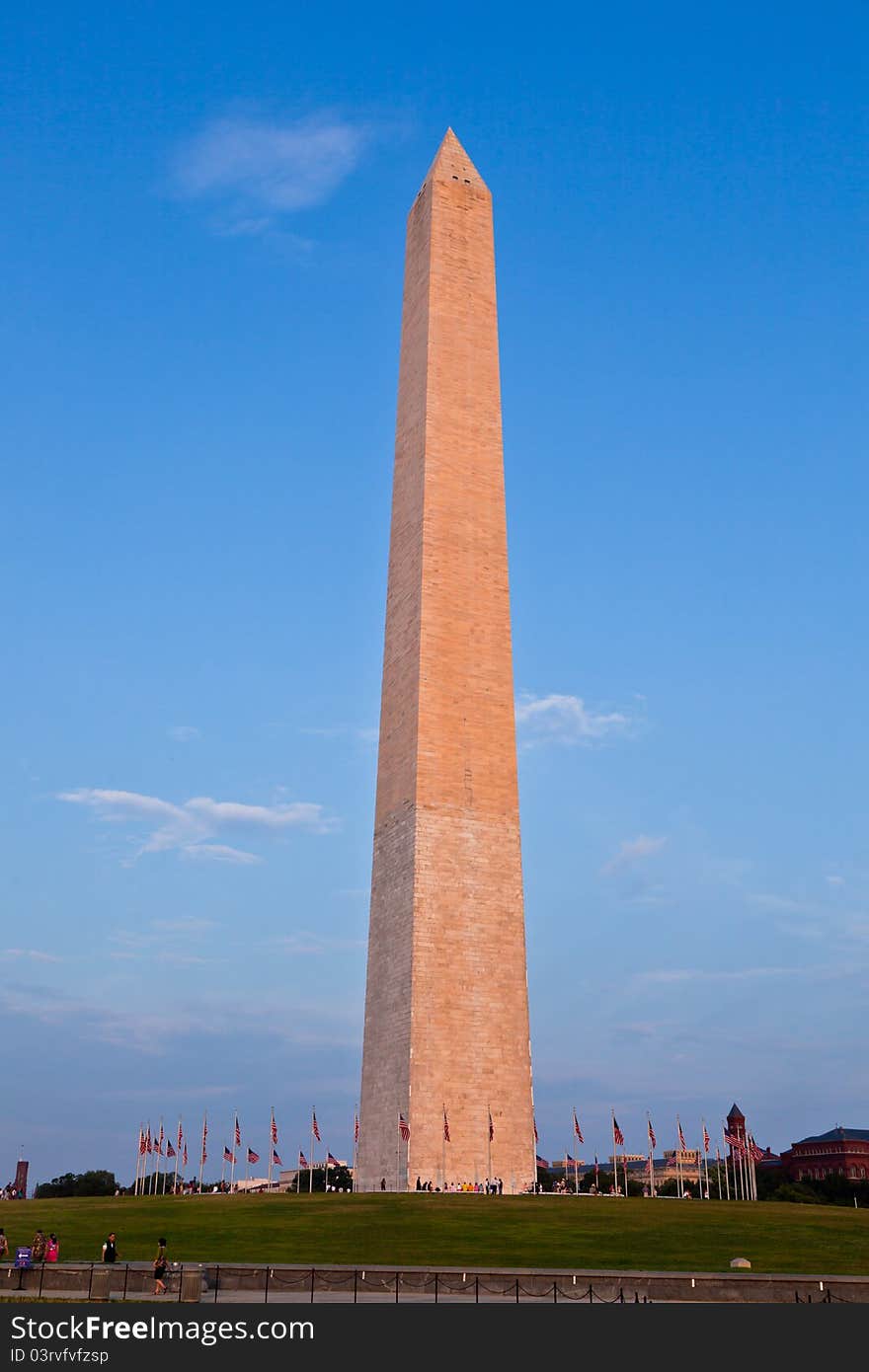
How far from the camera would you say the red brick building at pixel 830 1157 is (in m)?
113

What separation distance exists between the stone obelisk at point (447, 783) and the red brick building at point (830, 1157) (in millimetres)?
73606

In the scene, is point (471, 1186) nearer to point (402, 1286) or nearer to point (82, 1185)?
point (402, 1286)

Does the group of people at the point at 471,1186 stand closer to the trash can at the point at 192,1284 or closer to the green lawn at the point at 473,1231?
the green lawn at the point at 473,1231

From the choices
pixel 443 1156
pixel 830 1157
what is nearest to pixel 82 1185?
pixel 443 1156

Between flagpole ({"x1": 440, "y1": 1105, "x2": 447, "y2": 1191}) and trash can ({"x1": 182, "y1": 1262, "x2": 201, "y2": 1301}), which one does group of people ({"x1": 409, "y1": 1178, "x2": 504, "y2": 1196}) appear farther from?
trash can ({"x1": 182, "y1": 1262, "x2": 201, "y2": 1301})

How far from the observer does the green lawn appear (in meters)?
29.7

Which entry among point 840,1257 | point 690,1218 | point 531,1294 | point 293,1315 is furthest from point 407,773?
point 293,1315

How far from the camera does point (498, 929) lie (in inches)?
1861

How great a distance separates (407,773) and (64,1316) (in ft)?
97.6

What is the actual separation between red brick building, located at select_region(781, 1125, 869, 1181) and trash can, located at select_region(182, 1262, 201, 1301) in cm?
9701

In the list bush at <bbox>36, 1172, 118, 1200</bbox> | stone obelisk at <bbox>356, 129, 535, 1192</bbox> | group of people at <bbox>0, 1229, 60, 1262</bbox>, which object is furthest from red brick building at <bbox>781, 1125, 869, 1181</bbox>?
group of people at <bbox>0, 1229, 60, 1262</bbox>

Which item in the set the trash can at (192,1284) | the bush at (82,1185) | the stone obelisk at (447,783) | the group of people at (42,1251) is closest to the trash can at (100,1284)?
the trash can at (192,1284)

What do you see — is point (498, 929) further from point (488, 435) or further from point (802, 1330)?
point (802, 1330)

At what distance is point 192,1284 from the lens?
2223 centimetres
